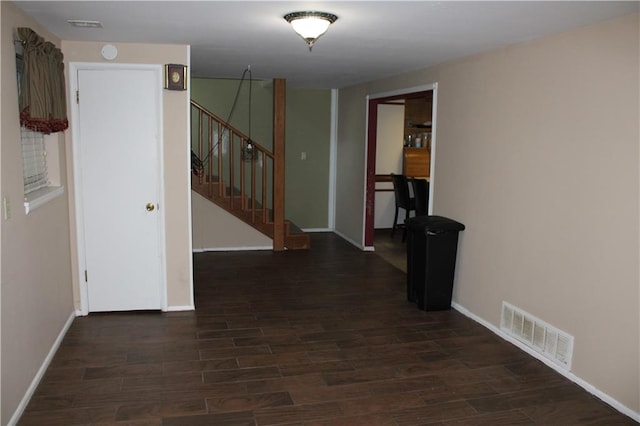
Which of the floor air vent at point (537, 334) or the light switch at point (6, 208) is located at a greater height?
the light switch at point (6, 208)

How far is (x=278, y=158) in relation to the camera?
716cm

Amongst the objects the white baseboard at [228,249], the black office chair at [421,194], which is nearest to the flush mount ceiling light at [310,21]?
the black office chair at [421,194]

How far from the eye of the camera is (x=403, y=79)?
598 cm

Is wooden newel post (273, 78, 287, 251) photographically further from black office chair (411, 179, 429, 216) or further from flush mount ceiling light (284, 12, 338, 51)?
flush mount ceiling light (284, 12, 338, 51)

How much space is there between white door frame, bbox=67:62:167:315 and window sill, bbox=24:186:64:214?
1.08 feet

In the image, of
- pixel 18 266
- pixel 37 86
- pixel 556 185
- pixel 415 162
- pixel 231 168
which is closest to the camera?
pixel 18 266

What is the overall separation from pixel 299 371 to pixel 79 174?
2402 mm

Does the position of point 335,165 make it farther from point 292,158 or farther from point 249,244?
point 249,244

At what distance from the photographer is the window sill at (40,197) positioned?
315 centimetres

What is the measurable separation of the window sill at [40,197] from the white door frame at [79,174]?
1.08ft

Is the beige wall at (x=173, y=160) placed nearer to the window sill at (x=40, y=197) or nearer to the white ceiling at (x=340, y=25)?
the white ceiling at (x=340, y=25)

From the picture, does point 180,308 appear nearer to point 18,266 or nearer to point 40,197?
point 40,197

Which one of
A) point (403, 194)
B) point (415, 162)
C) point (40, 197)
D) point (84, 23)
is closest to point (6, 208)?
point (40, 197)

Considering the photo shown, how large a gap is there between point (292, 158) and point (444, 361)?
528cm
